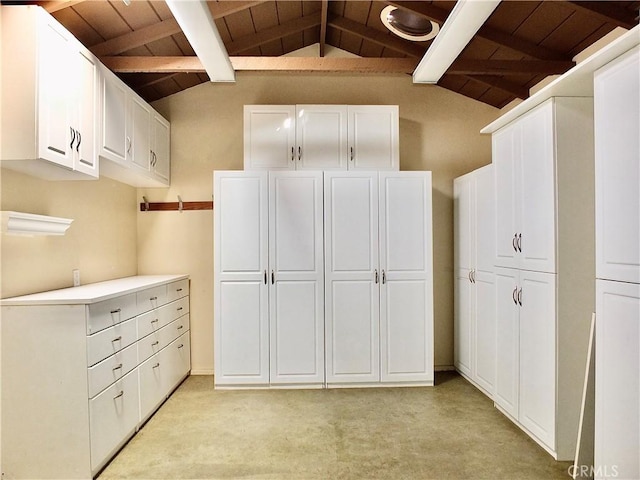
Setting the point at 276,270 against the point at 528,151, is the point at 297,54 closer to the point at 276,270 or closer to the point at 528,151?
the point at 276,270

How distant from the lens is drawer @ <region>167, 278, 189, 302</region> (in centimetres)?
352

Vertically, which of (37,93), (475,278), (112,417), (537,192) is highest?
(37,93)

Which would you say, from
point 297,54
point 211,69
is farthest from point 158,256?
point 297,54

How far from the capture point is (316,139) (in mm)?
3789

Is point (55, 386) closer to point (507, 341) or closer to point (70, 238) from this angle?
point (70, 238)

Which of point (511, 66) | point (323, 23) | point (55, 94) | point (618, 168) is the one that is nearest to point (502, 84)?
point (511, 66)

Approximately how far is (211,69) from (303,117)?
3.47ft

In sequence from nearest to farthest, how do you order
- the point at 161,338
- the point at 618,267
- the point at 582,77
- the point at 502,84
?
the point at 618,267 < the point at 582,77 < the point at 161,338 < the point at 502,84

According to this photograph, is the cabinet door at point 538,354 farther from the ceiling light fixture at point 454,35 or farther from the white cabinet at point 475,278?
the ceiling light fixture at point 454,35

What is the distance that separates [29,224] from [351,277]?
2.38m

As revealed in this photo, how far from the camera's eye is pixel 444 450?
100 inches

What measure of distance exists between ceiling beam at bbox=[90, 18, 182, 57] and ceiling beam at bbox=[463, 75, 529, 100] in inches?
105

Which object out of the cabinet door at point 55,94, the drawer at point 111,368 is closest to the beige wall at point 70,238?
the cabinet door at point 55,94

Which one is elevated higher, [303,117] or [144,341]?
[303,117]
